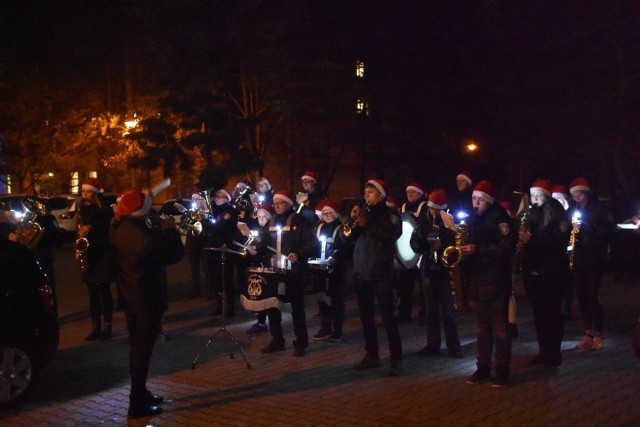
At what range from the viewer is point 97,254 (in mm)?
9945

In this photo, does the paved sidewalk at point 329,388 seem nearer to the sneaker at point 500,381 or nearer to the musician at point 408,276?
the sneaker at point 500,381

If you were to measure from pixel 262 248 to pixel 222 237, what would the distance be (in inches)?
96.1

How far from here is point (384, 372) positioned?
312 inches

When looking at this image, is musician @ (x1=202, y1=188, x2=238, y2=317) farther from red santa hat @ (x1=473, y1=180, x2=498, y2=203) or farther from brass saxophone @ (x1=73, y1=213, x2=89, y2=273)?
red santa hat @ (x1=473, y1=180, x2=498, y2=203)

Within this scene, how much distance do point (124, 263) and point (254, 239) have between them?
3.25 metres

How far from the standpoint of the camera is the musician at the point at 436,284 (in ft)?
27.1

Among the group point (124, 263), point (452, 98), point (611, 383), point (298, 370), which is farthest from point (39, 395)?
point (452, 98)

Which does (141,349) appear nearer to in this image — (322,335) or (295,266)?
(295,266)

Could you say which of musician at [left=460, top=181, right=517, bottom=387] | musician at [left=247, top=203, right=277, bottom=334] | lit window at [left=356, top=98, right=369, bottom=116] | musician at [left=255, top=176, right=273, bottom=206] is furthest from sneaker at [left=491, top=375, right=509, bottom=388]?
lit window at [left=356, top=98, right=369, bottom=116]

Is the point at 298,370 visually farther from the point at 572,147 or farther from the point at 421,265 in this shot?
the point at 572,147

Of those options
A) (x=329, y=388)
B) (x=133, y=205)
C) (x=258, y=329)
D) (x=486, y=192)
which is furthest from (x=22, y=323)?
(x=486, y=192)

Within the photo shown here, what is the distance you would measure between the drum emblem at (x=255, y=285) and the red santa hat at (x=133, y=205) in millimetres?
2437

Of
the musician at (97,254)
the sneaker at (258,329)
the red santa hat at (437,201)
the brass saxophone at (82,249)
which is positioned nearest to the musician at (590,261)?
the red santa hat at (437,201)

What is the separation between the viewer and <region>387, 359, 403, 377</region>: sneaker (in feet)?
25.5
